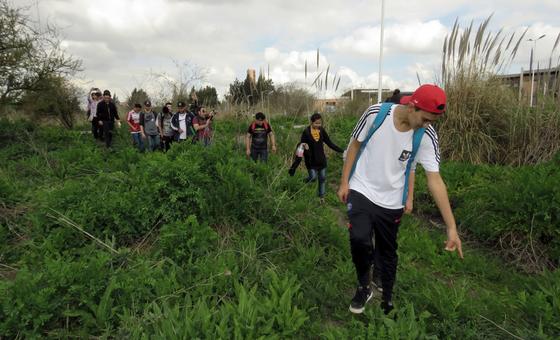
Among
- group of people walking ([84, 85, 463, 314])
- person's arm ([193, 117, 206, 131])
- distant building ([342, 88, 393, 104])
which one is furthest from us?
distant building ([342, 88, 393, 104])

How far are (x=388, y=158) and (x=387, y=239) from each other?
2.16ft

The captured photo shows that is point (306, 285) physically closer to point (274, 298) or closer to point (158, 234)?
point (274, 298)

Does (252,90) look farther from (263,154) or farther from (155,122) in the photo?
(155,122)

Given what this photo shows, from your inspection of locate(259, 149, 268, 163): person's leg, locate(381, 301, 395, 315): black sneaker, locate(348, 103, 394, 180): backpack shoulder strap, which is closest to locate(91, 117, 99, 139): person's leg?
locate(259, 149, 268, 163): person's leg

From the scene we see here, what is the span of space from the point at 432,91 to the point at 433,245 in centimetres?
259

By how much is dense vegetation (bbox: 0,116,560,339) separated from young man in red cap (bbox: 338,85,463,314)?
0.62 meters

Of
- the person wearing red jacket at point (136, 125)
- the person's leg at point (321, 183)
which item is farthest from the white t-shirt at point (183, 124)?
the person's leg at point (321, 183)

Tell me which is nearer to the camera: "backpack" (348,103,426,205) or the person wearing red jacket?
"backpack" (348,103,426,205)

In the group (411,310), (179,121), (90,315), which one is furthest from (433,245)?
(179,121)

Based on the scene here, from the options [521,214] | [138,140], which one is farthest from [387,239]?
[138,140]

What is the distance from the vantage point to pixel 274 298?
105 inches

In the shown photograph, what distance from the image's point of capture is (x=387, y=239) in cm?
273

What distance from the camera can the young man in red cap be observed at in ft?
8.20

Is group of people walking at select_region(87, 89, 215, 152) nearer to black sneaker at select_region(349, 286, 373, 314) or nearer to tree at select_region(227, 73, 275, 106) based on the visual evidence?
tree at select_region(227, 73, 275, 106)
